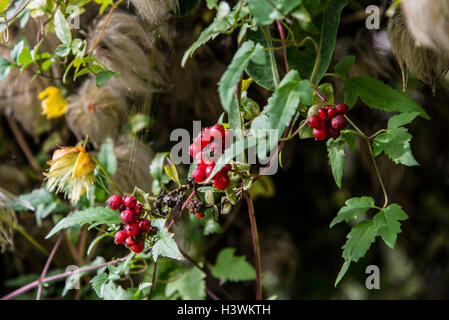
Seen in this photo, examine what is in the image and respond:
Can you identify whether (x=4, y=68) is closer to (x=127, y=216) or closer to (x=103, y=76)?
(x=103, y=76)

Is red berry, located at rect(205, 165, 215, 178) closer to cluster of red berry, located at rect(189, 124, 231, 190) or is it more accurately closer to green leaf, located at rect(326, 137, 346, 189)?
cluster of red berry, located at rect(189, 124, 231, 190)

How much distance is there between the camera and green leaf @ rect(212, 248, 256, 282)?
1077mm

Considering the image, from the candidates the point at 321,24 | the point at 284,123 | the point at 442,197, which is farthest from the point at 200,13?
the point at 442,197

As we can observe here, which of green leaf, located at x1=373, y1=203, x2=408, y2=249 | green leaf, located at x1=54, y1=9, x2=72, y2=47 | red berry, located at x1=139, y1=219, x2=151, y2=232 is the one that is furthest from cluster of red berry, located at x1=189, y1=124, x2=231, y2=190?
green leaf, located at x1=54, y1=9, x2=72, y2=47

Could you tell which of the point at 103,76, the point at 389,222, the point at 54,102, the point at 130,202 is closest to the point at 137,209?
the point at 130,202

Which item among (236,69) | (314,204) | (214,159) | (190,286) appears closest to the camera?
(236,69)

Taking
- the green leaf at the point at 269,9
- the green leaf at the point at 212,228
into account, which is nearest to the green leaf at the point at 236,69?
the green leaf at the point at 269,9

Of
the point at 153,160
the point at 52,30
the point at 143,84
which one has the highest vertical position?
the point at 52,30

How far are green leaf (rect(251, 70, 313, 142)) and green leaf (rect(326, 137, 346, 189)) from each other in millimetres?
131

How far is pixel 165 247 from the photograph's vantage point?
58 cm

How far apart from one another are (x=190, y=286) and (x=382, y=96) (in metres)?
0.64
